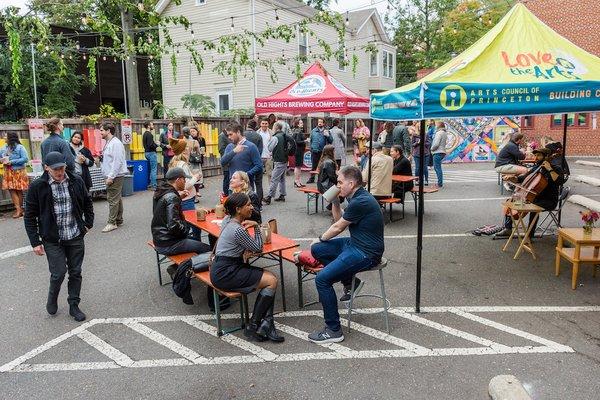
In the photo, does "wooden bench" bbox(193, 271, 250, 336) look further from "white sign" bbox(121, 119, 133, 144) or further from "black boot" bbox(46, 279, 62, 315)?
"white sign" bbox(121, 119, 133, 144)

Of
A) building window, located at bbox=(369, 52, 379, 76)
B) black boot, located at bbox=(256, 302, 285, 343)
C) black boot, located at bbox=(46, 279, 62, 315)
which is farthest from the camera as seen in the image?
building window, located at bbox=(369, 52, 379, 76)

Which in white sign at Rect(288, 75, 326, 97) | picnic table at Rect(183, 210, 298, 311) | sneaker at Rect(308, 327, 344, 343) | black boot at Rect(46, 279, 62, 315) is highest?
white sign at Rect(288, 75, 326, 97)

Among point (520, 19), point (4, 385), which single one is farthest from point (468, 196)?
point (4, 385)

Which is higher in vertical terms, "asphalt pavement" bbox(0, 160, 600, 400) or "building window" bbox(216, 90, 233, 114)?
"building window" bbox(216, 90, 233, 114)

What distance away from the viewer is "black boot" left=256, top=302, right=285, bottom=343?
4.62m

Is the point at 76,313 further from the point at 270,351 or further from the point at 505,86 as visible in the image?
the point at 505,86

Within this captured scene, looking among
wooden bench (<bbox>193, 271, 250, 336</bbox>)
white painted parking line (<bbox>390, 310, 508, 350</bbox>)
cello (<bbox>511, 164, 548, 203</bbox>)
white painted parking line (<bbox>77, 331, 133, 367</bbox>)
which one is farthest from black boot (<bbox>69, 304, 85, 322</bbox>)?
cello (<bbox>511, 164, 548, 203</bbox>)

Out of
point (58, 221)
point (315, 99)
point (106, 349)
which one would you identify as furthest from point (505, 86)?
point (315, 99)

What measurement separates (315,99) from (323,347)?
10.9 metres

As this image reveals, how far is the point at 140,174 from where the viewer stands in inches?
537

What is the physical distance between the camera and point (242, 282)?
15.0 feet

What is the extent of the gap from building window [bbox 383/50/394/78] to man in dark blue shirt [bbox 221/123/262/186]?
26067 mm

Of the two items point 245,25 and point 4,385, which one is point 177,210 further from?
point 245,25

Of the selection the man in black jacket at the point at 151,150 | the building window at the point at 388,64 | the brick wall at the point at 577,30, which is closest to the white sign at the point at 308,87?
the man in black jacket at the point at 151,150
